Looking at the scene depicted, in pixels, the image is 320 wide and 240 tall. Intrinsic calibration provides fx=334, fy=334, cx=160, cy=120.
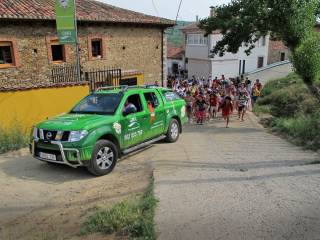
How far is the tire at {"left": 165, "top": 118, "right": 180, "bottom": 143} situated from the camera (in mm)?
10049

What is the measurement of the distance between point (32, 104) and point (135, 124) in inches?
165

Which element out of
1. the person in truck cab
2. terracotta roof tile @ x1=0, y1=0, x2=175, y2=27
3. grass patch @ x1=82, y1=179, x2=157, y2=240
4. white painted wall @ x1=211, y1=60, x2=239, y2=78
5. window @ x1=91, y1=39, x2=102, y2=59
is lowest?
grass patch @ x1=82, y1=179, x2=157, y2=240

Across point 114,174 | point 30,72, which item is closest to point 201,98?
point 114,174

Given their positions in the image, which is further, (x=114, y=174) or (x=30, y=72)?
(x=30, y=72)

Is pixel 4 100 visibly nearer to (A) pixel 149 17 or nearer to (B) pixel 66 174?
(B) pixel 66 174

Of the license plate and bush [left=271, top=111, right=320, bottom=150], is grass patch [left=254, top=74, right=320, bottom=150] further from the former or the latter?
the license plate

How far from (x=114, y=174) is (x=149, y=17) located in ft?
53.9

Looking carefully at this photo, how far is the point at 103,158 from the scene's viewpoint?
7324 millimetres

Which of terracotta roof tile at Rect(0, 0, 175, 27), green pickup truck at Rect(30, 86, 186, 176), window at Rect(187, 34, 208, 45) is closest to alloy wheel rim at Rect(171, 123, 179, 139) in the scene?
green pickup truck at Rect(30, 86, 186, 176)

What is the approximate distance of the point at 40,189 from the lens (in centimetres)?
670

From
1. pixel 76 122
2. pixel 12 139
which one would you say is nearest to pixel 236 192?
pixel 76 122

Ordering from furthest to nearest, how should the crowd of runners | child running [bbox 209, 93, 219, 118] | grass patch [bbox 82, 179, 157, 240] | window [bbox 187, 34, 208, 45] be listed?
window [bbox 187, 34, 208, 45] → child running [bbox 209, 93, 219, 118] → the crowd of runners → grass patch [bbox 82, 179, 157, 240]

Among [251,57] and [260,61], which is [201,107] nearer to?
[251,57]

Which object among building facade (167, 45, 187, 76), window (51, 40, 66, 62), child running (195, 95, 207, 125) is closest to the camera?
child running (195, 95, 207, 125)
